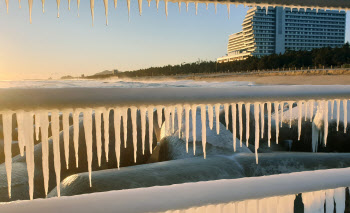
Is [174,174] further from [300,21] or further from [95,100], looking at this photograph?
[300,21]

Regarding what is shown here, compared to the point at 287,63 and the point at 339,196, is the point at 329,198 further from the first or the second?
the point at 287,63

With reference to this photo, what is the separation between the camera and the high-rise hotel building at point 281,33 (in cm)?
11749

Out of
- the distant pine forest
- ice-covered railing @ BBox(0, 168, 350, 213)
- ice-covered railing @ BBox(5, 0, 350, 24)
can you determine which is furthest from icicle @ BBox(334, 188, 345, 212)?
the distant pine forest

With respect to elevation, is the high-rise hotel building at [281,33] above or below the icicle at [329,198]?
above

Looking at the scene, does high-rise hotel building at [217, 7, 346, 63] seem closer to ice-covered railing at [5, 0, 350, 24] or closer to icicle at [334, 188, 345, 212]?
ice-covered railing at [5, 0, 350, 24]

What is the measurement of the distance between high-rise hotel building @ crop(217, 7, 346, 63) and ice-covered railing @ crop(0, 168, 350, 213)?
372ft

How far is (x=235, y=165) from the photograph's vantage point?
119 inches

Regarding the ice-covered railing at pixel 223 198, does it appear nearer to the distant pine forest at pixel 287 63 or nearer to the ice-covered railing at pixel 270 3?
the ice-covered railing at pixel 270 3

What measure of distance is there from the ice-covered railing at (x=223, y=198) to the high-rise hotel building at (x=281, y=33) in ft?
372

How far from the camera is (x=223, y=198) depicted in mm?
1173

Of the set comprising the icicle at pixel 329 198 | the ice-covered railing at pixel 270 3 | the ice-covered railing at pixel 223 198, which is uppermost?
the ice-covered railing at pixel 270 3

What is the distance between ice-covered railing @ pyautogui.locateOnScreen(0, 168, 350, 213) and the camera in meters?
1.04

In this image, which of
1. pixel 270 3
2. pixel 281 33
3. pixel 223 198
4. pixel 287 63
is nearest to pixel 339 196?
pixel 223 198

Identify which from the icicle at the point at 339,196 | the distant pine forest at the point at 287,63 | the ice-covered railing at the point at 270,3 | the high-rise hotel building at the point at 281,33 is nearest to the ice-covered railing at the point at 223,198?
the icicle at the point at 339,196
